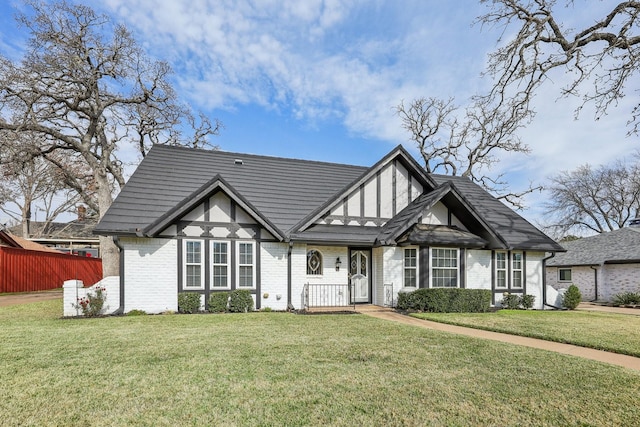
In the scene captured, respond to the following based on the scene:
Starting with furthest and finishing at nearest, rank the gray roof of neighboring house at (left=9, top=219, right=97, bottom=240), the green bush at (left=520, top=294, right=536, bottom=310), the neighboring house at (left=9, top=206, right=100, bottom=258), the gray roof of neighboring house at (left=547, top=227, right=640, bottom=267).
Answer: the gray roof of neighboring house at (left=9, top=219, right=97, bottom=240) < the neighboring house at (left=9, top=206, right=100, bottom=258) < the gray roof of neighboring house at (left=547, top=227, right=640, bottom=267) < the green bush at (left=520, top=294, right=536, bottom=310)

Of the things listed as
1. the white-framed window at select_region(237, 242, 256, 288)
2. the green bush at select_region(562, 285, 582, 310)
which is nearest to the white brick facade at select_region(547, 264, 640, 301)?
the green bush at select_region(562, 285, 582, 310)

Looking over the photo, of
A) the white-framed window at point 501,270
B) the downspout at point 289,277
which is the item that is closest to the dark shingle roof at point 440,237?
the white-framed window at point 501,270

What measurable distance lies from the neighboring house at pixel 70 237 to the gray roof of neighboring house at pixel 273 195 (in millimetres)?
26542

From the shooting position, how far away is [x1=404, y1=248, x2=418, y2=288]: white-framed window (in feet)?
50.5

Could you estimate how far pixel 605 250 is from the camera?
84.7 feet

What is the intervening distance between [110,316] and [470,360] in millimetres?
10953

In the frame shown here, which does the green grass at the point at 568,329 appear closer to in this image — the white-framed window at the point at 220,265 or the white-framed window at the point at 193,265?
the white-framed window at the point at 220,265

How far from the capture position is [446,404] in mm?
4844

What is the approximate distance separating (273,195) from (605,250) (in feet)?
76.3

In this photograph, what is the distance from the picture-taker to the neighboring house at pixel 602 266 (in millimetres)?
23000

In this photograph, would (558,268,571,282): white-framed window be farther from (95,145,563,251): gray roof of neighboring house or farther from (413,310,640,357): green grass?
(413,310,640,357): green grass

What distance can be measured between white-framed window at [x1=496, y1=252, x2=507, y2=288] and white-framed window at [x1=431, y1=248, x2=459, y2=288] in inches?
96.5

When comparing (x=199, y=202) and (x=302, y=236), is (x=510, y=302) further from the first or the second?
(x=199, y=202)

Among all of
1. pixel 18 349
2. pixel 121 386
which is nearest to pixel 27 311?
pixel 18 349
